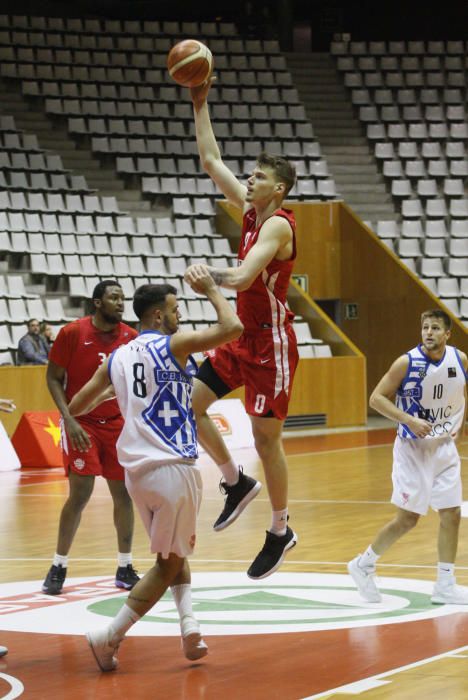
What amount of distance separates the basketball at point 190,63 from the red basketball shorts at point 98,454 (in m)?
2.44

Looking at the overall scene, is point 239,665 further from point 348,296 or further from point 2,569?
point 348,296

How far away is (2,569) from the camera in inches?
335

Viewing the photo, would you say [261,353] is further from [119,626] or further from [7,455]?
[7,455]

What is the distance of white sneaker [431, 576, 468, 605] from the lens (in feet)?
23.1

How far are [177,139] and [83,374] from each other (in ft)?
53.7

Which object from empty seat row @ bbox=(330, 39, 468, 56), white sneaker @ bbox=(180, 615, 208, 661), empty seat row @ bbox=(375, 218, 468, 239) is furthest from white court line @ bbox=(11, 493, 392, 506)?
empty seat row @ bbox=(330, 39, 468, 56)

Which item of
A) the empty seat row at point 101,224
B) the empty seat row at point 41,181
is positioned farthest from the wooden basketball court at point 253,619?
the empty seat row at point 41,181

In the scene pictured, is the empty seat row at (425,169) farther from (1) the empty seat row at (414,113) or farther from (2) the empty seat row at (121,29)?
(2) the empty seat row at (121,29)

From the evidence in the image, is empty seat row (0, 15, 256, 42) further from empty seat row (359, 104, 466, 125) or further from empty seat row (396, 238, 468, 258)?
empty seat row (396, 238, 468, 258)

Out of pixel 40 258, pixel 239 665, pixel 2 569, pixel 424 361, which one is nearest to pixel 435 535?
pixel 424 361

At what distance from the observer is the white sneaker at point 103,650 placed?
5562 millimetres

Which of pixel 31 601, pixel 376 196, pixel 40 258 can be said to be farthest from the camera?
pixel 376 196

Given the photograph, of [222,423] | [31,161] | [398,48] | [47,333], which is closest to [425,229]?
[398,48]

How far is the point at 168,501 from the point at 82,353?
234cm
